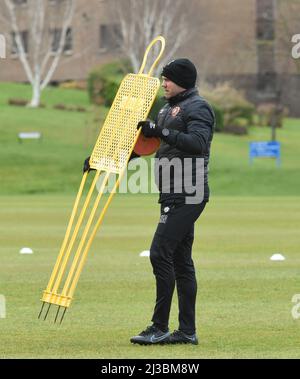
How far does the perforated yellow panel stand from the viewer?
1125cm

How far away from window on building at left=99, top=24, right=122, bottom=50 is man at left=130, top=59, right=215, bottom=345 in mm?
71357

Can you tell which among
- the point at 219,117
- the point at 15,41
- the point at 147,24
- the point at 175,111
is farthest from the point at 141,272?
the point at 15,41

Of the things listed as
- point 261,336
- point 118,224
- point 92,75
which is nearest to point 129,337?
point 261,336

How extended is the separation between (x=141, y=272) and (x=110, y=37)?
230 ft

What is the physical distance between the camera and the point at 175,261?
440 inches

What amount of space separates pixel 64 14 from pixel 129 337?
73249mm

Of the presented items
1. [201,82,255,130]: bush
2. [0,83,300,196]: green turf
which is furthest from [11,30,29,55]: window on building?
[201,82,255,130]: bush

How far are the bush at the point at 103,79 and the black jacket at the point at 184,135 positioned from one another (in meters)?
53.8

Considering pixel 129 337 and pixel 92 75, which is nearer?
pixel 129 337

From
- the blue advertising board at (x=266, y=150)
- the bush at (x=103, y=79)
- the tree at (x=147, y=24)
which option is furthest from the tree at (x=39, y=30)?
the blue advertising board at (x=266, y=150)
